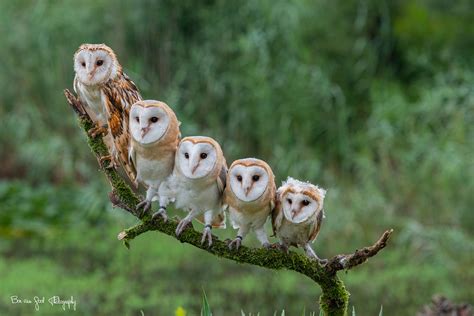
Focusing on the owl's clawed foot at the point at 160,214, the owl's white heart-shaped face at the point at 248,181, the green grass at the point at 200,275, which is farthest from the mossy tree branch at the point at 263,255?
the green grass at the point at 200,275

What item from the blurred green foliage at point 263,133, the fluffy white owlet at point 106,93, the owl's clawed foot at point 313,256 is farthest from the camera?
the blurred green foliage at point 263,133

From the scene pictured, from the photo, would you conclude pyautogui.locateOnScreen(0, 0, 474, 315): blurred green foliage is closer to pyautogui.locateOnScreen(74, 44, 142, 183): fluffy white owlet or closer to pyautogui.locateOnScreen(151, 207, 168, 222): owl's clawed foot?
pyautogui.locateOnScreen(74, 44, 142, 183): fluffy white owlet

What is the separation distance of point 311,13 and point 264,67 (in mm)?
1664

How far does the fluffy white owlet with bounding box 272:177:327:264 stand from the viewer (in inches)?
103

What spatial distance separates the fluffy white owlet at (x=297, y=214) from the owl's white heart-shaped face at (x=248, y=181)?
12 centimetres

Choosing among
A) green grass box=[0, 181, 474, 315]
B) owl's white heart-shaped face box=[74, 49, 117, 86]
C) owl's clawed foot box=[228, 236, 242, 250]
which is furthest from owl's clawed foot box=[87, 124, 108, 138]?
green grass box=[0, 181, 474, 315]

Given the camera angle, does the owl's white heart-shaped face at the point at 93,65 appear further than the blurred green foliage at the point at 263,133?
No

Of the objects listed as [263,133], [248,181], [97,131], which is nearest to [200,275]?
[263,133]

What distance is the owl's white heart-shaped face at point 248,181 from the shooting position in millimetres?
2482

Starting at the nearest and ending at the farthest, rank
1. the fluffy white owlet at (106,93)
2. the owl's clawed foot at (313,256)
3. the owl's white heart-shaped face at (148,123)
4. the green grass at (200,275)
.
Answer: the owl's white heart-shaped face at (148,123)
the owl's clawed foot at (313,256)
the fluffy white owlet at (106,93)
the green grass at (200,275)

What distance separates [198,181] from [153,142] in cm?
16

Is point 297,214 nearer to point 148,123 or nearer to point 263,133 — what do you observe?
point 148,123

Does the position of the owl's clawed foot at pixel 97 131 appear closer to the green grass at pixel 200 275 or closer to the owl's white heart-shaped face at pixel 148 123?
the owl's white heart-shaped face at pixel 148 123

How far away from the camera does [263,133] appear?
8438 mm
